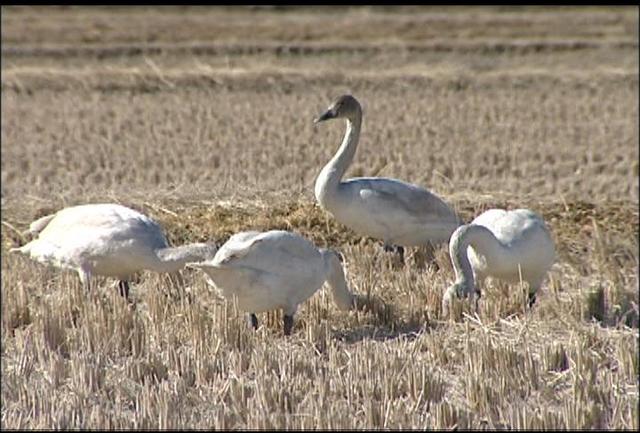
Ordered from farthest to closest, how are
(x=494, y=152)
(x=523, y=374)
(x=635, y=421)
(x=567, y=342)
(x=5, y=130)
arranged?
(x=5, y=130), (x=494, y=152), (x=567, y=342), (x=523, y=374), (x=635, y=421)

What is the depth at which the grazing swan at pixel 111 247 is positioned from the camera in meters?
6.48

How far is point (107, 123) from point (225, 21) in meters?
13.1

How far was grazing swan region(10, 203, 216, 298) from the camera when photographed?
6477 mm

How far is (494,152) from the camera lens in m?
12.7

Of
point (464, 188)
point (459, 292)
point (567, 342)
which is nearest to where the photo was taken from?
point (567, 342)

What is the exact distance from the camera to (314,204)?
895cm

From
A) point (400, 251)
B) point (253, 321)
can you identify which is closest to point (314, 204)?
point (400, 251)

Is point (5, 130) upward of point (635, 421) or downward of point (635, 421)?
downward

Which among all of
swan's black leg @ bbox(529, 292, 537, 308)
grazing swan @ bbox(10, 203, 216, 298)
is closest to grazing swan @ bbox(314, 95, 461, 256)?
swan's black leg @ bbox(529, 292, 537, 308)

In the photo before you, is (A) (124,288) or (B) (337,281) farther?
(A) (124,288)

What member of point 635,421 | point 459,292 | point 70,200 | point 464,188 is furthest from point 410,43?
point 635,421

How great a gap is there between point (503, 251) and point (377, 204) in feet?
4.22

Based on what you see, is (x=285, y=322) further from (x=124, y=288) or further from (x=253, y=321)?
(x=124, y=288)

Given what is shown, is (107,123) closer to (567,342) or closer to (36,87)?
(36,87)
